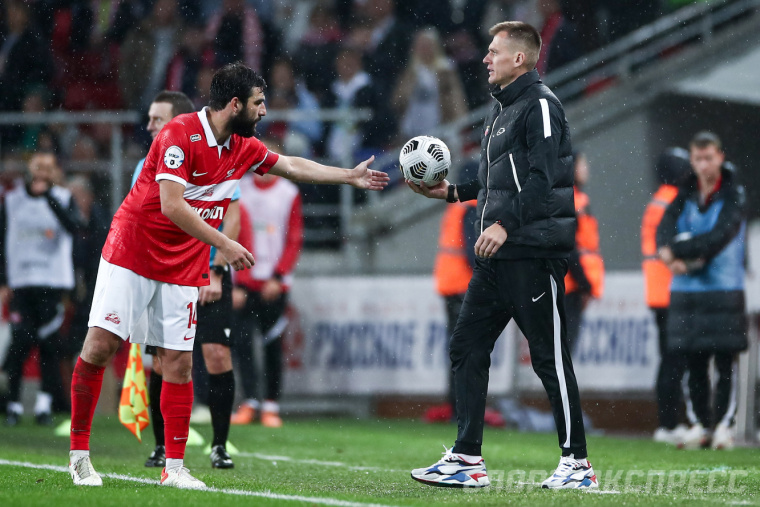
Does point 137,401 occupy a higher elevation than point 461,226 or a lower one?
lower

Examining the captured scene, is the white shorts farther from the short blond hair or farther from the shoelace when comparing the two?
the short blond hair

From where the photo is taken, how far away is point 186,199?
19.0 ft

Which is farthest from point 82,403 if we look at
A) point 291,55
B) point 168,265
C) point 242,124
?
point 291,55

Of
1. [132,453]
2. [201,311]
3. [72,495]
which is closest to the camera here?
[72,495]

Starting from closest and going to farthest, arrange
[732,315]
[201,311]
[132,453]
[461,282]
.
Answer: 1. [201,311]
2. [132,453]
3. [732,315]
4. [461,282]

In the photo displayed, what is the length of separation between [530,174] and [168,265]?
6.17ft

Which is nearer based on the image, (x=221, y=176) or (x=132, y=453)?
(x=221, y=176)

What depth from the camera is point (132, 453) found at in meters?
7.94

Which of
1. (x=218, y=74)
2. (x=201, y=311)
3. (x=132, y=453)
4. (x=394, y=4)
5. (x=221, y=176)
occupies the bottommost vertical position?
(x=132, y=453)

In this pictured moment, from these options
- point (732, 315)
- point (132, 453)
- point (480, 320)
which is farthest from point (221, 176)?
point (732, 315)

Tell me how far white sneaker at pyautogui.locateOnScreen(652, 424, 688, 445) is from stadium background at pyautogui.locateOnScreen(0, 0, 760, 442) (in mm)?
1302

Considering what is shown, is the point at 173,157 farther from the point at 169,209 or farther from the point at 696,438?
the point at 696,438

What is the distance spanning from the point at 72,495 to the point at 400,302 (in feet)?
22.6

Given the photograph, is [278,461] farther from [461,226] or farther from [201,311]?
[461,226]
